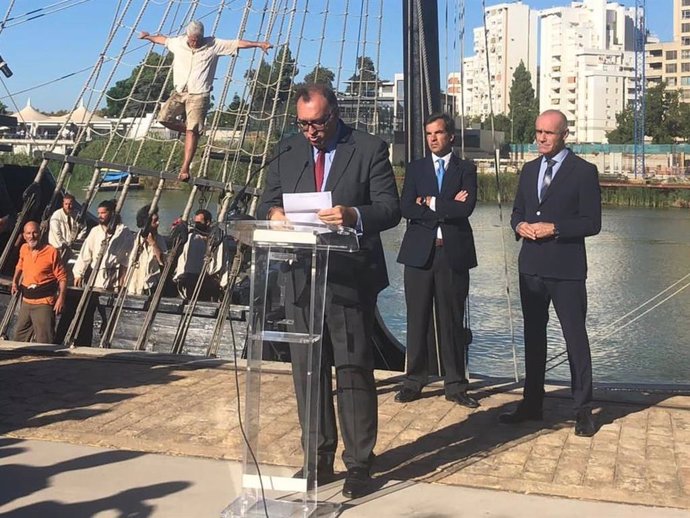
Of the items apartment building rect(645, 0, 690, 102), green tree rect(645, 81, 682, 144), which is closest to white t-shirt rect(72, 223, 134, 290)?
green tree rect(645, 81, 682, 144)

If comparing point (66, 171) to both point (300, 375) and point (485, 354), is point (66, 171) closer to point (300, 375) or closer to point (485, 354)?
point (485, 354)

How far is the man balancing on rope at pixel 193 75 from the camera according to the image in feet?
31.8

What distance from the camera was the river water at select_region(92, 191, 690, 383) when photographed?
454 inches

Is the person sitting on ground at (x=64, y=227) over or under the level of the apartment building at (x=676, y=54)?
under

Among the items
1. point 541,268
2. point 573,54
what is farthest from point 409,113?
point 573,54

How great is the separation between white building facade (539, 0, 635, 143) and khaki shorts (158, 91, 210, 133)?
78.5 m

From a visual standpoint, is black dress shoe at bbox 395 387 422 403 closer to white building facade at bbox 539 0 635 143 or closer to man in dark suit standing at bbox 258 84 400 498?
man in dark suit standing at bbox 258 84 400 498

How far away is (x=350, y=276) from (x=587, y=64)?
101159 millimetres

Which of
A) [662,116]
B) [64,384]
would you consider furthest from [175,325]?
[662,116]

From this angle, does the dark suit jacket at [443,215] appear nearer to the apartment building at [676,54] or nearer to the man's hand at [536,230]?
the man's hand at [536,230]

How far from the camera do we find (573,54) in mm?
105062

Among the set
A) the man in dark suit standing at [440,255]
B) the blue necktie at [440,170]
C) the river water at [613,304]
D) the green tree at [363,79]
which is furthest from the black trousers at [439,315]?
the green tree at [363,79]

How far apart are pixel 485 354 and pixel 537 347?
22.2 feet

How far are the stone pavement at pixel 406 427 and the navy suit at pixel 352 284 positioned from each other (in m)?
0.23
